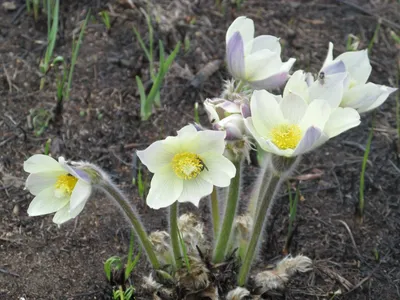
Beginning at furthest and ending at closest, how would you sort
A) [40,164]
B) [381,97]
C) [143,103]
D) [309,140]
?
1. [143,103]
2. [381,97]
3. [40,164]
4. [309,140]

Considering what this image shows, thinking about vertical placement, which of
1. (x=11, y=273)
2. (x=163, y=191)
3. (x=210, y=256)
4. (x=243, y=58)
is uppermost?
(x=243, y=58)

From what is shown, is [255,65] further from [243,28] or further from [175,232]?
[175,232]

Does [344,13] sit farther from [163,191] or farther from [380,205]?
[163,191]

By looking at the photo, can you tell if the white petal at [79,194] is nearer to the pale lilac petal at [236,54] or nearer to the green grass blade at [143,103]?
the pale lilac petal at [236,54]

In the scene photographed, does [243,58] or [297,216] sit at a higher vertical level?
[243,58]

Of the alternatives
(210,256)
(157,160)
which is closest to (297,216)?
(210,256)

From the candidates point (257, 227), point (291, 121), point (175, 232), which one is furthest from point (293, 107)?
point (175, 232)

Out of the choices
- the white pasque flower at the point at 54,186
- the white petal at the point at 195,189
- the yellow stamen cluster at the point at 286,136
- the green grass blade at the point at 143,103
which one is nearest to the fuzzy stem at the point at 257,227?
the yellow stamen cluster at the point at 286,136
